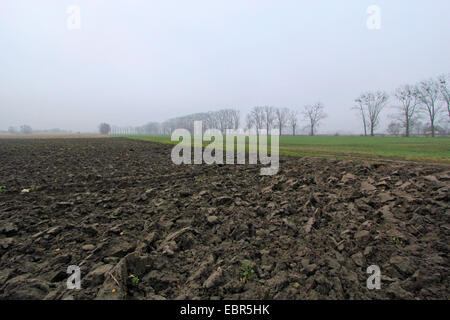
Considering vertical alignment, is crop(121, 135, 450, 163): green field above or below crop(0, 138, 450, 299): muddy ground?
above

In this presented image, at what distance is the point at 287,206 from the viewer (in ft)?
16.6

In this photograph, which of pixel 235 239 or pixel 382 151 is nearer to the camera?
pixel 235 239

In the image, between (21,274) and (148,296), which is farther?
(21,274)

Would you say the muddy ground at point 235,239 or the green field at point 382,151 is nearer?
the muddy ground at point 235,239

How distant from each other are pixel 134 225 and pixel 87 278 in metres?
1.62

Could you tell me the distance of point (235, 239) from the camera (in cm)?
392

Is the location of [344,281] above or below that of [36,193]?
below

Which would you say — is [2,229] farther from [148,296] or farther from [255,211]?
[255,211]

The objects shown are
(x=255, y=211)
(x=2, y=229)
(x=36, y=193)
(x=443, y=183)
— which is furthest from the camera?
(x=36, y=193)

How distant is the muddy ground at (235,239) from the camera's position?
2791 mm

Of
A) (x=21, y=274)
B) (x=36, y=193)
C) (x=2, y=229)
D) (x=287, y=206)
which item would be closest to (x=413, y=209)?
(x=287, y=206)

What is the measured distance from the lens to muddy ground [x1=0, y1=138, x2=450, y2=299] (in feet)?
9.16

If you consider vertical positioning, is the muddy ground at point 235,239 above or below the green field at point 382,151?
below
